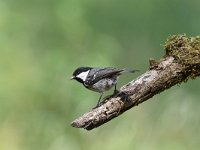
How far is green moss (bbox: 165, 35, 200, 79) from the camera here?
4.72 meters

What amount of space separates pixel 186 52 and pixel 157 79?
0.33m

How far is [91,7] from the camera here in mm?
11844

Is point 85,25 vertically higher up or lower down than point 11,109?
higher up

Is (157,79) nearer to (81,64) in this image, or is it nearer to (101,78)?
(101,78)

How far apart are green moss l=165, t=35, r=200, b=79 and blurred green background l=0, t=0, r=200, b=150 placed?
12.3ft

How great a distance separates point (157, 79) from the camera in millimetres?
4656

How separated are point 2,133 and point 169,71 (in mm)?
4747

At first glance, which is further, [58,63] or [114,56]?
[114,56]

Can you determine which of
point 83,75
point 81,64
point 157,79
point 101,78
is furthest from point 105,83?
point 81,64

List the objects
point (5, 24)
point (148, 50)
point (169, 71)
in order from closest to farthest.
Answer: point (169, 71)
point (5, 24)
point (148, 50)

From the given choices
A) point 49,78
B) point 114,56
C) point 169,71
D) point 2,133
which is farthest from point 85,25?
point 169,71

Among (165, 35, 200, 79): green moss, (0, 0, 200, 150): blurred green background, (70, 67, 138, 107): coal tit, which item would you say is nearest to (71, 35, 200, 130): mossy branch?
(165, 35, 200, 79): green moss

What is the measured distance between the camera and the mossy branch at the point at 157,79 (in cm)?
442

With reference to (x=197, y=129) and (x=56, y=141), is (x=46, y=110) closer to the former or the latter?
(x=56, y=141)
